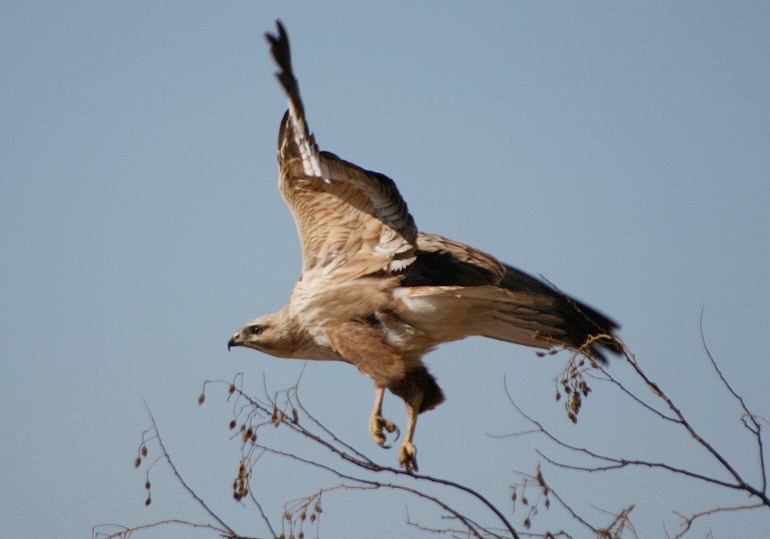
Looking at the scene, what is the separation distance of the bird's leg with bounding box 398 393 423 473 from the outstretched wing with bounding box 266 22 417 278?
0.83 metres

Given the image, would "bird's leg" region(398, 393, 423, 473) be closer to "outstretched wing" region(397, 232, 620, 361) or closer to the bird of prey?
the bird of prey

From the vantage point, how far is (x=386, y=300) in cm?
551

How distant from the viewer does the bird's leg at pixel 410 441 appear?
210 inches

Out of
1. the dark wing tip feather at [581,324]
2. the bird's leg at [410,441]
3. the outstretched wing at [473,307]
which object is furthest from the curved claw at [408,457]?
the dark wing tip feather at [581,324]

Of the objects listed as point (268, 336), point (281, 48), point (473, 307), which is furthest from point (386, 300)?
point (281, 48)

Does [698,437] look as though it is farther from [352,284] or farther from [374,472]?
[352,284]

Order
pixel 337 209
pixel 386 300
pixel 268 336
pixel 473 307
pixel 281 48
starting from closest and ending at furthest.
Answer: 1. pixel 281 48
2. pixel 473 307
3. pixel 386 300
4. pixel 337 209
5. pixel 268 336

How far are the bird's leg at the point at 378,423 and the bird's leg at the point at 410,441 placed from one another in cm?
12

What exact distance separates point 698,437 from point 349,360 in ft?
7.99

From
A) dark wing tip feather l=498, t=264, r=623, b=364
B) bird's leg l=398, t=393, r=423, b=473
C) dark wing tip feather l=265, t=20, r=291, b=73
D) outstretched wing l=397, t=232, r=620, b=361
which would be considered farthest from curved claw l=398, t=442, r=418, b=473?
dark wing tip feather l=265, t=20, r=291, b=73

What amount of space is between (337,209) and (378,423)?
128cm

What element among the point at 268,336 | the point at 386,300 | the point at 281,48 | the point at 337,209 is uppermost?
the point at 281,48

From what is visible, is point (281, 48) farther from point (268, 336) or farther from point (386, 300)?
point (268, 336)

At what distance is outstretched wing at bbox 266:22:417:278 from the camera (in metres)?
4.93
